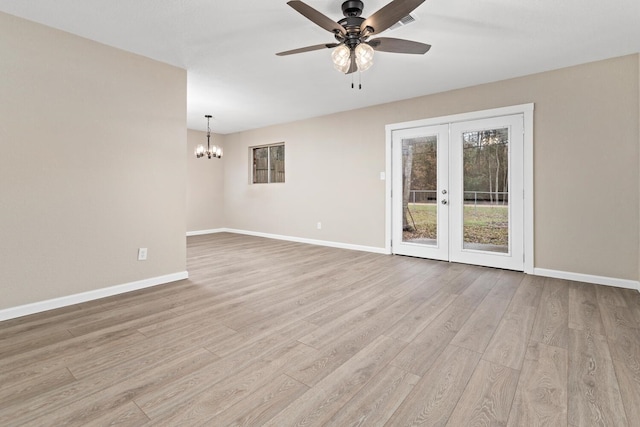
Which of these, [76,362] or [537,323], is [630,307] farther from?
[76,362]

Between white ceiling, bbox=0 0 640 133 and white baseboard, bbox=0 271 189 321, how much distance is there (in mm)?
2522

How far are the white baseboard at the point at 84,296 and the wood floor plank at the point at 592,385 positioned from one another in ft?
12.3

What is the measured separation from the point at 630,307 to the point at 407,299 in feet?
6.61

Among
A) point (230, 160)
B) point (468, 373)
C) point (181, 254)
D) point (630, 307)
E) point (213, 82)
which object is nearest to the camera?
point (468, 373)

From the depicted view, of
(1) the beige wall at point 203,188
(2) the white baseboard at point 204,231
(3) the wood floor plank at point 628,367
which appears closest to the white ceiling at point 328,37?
(3) the wood floor plank at point 628,367

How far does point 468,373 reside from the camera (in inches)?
70.5

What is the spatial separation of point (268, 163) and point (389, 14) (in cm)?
553

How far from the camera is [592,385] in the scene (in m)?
1.68

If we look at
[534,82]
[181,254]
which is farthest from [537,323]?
[181,254]

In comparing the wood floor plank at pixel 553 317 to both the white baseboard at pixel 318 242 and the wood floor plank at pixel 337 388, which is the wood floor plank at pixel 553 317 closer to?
the wood floor plank at pixel 337 388

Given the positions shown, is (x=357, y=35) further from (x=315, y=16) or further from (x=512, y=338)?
(x=512, y=338)

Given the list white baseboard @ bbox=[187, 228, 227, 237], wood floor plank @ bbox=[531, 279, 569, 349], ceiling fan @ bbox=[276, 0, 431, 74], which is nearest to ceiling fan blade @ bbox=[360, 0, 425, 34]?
ceiling fan @ bbox=[276, 0, 431, 74]

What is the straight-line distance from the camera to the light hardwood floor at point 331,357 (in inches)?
58.1

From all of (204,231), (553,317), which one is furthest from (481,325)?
(204,231)
